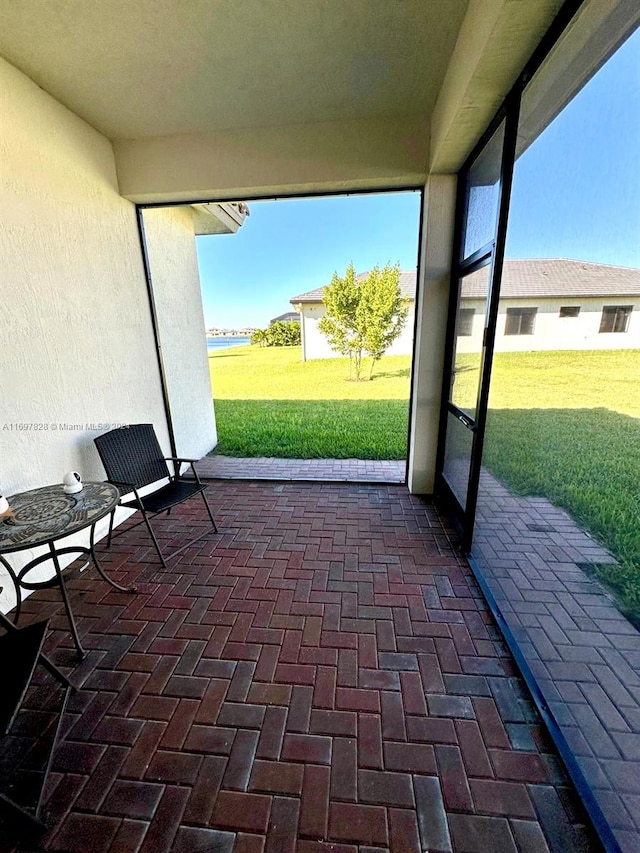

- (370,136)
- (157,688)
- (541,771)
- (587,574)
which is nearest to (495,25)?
(370,136)

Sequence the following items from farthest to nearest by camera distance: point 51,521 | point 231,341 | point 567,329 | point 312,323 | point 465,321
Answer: point 231,341 < point 312,323 < point 465,321 < point 51,521 < point 567,329

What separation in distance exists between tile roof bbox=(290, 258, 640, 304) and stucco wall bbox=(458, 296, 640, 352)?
0.09 ft

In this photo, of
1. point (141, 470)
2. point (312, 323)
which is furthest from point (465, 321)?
point (312, 323)

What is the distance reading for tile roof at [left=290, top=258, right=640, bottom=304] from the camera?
102 centimetres

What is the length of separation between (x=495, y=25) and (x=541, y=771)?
2.74 m

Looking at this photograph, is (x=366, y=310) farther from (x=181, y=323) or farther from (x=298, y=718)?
(x=298, y=718)

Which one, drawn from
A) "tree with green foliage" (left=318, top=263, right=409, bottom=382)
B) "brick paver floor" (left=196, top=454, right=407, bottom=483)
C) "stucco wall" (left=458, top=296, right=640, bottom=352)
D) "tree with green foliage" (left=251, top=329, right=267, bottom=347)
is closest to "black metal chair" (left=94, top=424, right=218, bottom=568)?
"brick paver floor" (left=196, top=454, right=407, bottom=483)

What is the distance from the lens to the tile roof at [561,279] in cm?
102

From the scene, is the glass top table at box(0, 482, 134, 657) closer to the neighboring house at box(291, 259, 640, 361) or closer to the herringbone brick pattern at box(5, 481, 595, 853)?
the herringbone brick pattern at box(5, 481, 595, 853)

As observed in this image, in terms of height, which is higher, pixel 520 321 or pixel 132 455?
pixel 520 321

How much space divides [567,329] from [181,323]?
3.80 metres

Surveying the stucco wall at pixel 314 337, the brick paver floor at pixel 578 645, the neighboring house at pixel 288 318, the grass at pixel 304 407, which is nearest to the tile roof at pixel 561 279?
the brick paver floor at pixel 578 645

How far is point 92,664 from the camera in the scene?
165 centimetres

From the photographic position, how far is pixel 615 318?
3.46 ft
